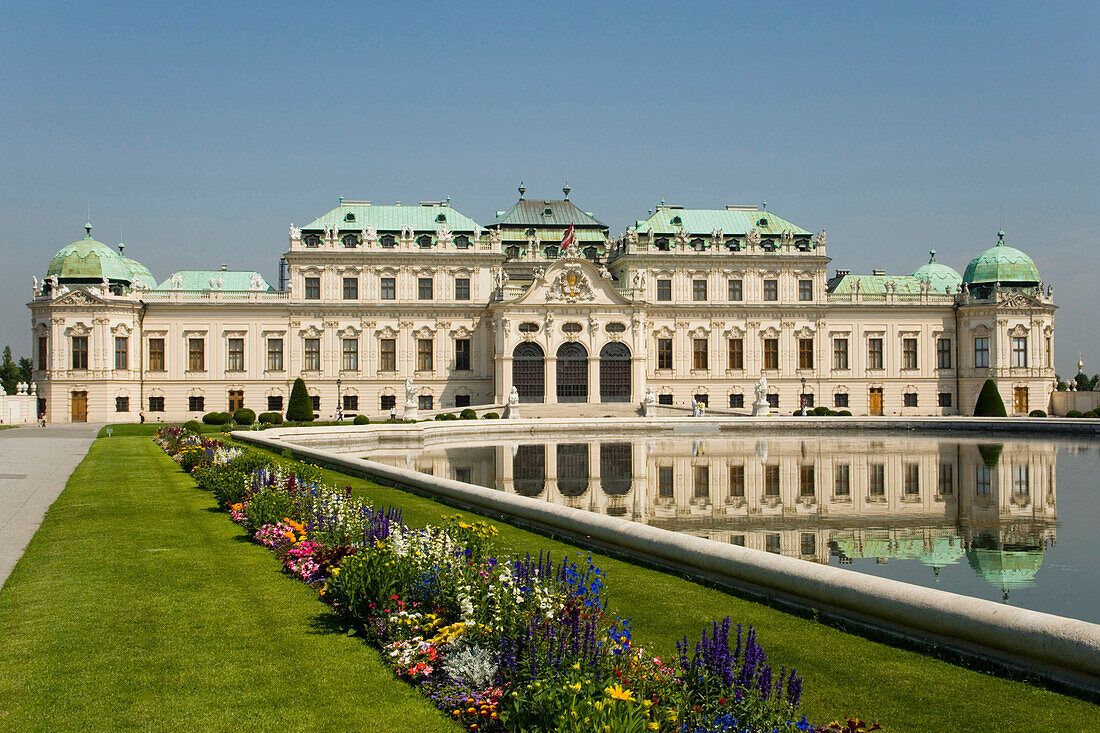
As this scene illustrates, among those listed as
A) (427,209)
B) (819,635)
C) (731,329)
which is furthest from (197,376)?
(819,635)

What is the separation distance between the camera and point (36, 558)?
13742mm

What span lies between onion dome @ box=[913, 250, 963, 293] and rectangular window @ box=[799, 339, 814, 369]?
1415cm

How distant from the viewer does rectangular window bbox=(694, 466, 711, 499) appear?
2341 cm

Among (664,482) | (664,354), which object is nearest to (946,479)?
(664,482)

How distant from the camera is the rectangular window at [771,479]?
2403 cm

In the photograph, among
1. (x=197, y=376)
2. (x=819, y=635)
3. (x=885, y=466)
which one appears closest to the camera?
(x=819, y=635)

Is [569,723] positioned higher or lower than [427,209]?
lower

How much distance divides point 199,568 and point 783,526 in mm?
11261

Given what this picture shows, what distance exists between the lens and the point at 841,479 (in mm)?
26812

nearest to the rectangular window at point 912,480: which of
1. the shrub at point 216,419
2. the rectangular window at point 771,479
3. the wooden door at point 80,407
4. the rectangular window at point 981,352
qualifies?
the rectangular window at point 771,479

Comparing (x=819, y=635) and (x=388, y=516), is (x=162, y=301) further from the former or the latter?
(x=819, y=635)

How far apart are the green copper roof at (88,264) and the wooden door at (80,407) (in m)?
8.66

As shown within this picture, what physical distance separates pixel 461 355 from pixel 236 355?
16401 mm

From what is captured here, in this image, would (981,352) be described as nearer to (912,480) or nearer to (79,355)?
(912,480)
